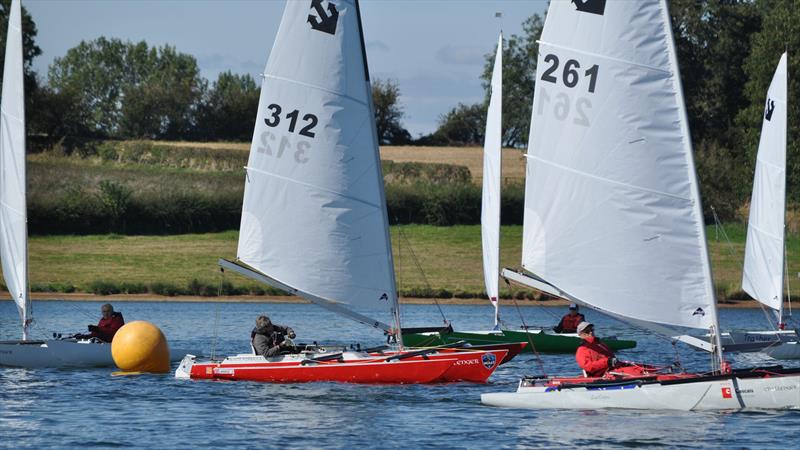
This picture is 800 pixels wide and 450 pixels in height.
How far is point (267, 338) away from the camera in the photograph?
30.0 metres

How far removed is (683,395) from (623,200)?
337cm

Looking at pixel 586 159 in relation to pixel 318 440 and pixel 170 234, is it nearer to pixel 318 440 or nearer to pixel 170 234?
pixel 318 440

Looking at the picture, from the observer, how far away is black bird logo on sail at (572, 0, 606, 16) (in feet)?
77.7

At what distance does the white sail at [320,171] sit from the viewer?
29594 mm

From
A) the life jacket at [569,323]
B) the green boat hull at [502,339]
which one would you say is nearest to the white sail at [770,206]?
the green boat hull at [502,339]

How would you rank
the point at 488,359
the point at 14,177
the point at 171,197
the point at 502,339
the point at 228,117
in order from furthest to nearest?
→ the point at 228,117, the point at 171,197, the point at 502,339, the point at 14,177, the point at 488,359

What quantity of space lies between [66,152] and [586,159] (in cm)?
7622

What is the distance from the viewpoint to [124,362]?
1248 inches

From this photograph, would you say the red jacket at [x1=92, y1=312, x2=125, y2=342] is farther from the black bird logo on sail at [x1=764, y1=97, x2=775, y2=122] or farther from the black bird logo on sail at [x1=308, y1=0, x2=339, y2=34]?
the black bird logo on sail at [x1=764, y1=97, x2=775, y2=122]

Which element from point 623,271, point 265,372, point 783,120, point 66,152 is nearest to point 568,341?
point 783,120

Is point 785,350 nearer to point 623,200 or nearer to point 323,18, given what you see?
point 623,200

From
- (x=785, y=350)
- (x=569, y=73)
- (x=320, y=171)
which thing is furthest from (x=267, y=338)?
(x=785, y=350)

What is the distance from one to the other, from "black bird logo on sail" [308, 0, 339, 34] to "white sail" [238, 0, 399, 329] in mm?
20

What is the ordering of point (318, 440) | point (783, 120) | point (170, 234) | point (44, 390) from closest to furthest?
1. point (318, 440)
2. point (44, 390)
3. point (783, 120)
4. point (170, 234)
